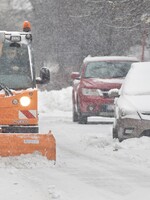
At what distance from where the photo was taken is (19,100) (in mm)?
10703

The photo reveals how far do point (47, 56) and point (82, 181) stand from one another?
41.8 metres

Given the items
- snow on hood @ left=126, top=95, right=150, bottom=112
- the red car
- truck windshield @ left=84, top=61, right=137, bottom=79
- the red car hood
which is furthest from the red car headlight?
snow on hood @ left=126, top=95, right=150, bottom=112

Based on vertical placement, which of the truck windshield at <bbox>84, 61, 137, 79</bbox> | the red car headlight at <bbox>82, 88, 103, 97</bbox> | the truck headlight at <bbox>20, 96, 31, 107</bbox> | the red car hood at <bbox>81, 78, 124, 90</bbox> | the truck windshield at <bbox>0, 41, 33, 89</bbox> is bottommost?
the red car headlight at <bbox>82, 88, 103, 97</bbox>

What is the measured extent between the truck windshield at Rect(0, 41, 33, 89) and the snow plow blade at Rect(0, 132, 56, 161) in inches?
62.0

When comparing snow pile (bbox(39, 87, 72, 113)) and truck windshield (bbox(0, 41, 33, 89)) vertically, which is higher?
truck windshield (bbox(0, 41, 33, 89))

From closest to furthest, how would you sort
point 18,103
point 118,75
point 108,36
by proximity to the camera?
point 18,103
point 118,75
point 108,36

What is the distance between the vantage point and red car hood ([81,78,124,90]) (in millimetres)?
18156

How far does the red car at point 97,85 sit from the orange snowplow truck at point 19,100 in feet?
20.6

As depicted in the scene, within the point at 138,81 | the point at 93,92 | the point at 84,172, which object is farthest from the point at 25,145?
the point at 93,92

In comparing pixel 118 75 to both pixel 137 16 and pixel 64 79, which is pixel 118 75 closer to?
pixel 137 16

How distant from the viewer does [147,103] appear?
1170cm

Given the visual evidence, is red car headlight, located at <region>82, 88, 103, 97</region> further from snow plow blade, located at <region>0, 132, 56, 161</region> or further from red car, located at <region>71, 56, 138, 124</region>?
snow plow blade, located at <region>0, 132, 56, 161</region>

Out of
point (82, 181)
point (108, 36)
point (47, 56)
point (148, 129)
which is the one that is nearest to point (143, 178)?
point (82, 181)

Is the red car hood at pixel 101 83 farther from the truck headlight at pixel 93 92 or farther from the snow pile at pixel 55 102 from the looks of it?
the snow pile at pixel 55 102
